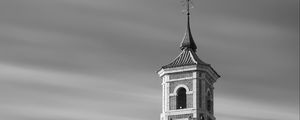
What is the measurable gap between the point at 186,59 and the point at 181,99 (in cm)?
412

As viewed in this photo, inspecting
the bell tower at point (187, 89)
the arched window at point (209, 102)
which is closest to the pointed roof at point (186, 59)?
the bell tower at point (187, 89)

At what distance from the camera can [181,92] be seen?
101562mm

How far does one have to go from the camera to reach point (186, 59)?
10238 centimetres

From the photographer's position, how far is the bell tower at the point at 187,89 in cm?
10000

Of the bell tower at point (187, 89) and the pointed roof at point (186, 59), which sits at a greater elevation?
the pointed roof at point (186, 59)

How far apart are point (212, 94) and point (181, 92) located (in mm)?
4099

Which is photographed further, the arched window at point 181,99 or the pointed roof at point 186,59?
the pointed roof at point 186,59

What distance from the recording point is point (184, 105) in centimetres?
10094

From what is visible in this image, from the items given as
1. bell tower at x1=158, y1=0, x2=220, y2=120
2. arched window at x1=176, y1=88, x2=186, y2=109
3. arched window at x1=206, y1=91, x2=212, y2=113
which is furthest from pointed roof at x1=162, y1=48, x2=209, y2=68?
arched window at x1=206, y1=91, x2=212, y2=113

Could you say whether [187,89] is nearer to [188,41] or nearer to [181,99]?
[181,99]

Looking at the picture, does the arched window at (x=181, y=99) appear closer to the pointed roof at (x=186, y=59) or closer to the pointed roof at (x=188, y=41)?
the pointed roof at (x=186, y=59)

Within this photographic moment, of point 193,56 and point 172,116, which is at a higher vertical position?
point 193,56

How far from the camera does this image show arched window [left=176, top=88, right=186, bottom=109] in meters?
101

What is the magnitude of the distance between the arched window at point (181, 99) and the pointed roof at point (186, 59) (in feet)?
8.52
